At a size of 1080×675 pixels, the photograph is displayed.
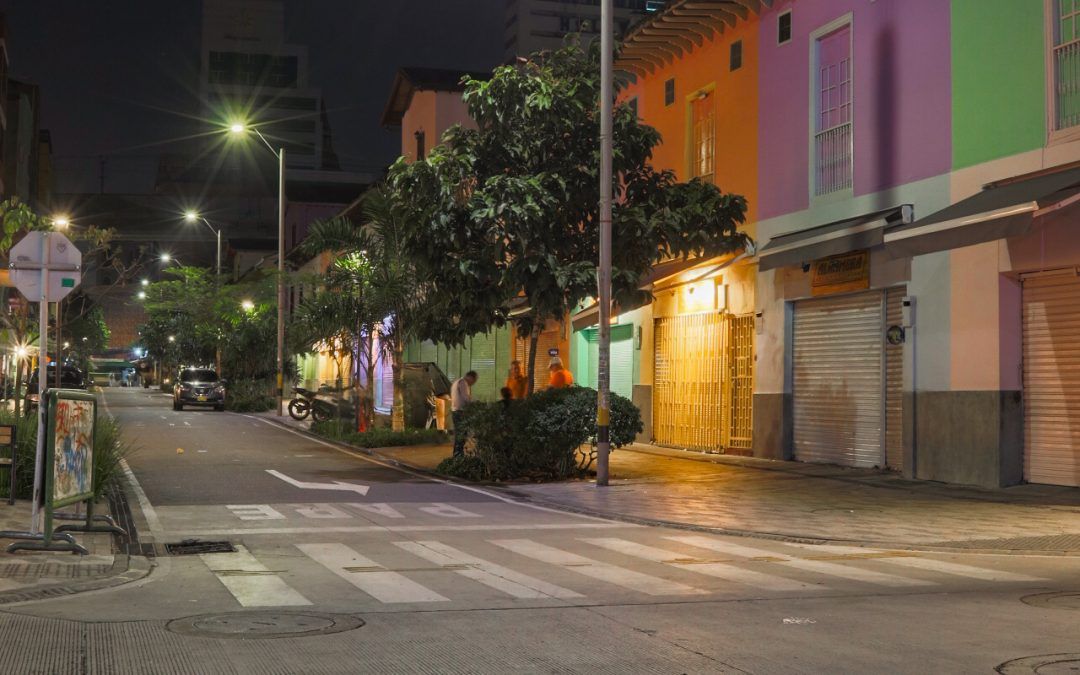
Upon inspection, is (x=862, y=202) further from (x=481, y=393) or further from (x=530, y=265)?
(x=481, y=393)

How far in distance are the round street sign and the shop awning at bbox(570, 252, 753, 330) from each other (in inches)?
525

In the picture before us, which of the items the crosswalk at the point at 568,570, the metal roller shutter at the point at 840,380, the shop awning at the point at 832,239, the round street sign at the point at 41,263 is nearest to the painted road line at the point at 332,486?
the crosswalk at the point at 568,570

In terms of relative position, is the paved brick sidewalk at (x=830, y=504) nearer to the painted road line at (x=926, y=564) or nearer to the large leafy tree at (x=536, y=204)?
the painted road line at (x=926, y=564)

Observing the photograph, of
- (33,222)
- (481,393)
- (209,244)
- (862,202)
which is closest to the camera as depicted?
(862,202)

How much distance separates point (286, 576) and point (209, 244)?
404 feet

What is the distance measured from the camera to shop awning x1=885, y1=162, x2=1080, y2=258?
1427 centimetres

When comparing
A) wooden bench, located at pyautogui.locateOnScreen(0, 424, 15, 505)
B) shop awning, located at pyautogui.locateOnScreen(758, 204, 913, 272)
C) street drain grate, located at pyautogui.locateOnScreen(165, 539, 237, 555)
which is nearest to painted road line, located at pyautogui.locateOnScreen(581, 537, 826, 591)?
street drain grate, located at pyautogui.locateOnScreen(165, 539, 237, 555)

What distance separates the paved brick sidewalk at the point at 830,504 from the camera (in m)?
12.5

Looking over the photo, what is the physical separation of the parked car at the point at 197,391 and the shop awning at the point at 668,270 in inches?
1069

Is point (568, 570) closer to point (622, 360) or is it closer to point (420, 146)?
point (622, 360)

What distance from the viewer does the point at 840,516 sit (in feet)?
46.5

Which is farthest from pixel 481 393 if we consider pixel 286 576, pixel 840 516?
pixel 286 576

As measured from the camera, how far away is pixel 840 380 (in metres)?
20.6

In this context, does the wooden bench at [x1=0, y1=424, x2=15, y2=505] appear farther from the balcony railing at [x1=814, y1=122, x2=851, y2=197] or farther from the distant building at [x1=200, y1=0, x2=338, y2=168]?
the distant building at [x1=200, y1=0, x2=338, y2=168]
